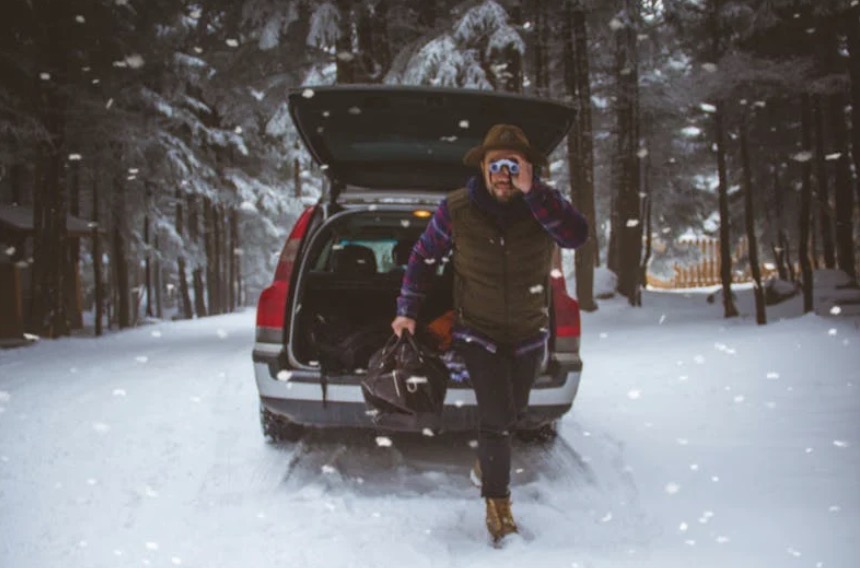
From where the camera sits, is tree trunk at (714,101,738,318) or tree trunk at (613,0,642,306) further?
tree trunk at (613,0,642,306)

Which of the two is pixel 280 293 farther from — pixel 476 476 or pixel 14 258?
pixel 14 258

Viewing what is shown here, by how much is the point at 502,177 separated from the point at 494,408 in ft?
3.63

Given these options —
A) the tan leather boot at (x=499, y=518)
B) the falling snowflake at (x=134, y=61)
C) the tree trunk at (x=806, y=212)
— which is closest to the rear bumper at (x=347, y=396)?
the tan leather boot at (x=499, y=518)

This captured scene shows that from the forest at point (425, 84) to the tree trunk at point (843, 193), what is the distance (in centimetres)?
6

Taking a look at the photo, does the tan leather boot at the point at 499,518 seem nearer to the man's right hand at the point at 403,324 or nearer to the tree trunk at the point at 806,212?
the man's right hand at the point at 403,324

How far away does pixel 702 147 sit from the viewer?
24.2 m

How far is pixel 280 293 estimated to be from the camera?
445 cm

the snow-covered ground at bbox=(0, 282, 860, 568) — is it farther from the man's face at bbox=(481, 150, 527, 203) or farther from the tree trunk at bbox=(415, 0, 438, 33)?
the tree trunk at bbox=(415, 0, 438, 33)

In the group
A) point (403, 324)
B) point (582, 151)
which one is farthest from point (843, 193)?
point (403, 324)

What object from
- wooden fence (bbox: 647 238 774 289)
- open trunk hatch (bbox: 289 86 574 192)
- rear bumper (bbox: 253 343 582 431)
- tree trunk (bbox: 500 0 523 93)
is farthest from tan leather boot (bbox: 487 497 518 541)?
wooden fence (bbox: 647 238 774 289)

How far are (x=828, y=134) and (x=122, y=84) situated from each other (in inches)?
734

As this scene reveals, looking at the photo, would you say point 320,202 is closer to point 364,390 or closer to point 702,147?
point 364,390

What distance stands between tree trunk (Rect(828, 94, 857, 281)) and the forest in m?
0.06

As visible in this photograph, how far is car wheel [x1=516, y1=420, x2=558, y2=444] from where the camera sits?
5.12 meters
